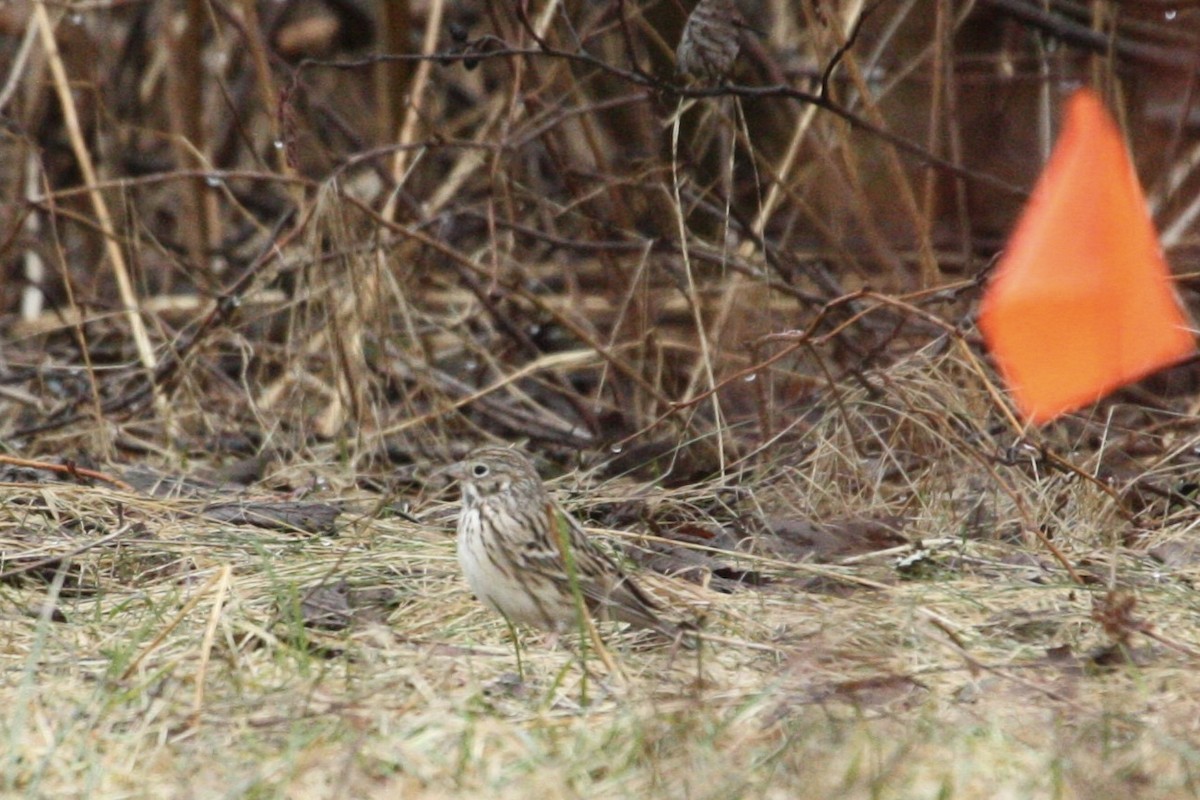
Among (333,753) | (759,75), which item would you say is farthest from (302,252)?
(333,753)

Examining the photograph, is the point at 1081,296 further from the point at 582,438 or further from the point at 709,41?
the point at 582,438

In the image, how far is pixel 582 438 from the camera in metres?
6.36

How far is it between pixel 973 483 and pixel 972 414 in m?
0.21

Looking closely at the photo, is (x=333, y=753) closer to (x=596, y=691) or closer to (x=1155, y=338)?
(x=596, y=691)

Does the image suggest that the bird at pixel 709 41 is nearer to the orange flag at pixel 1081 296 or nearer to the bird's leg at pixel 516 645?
the orange flag at pixel 1081 296

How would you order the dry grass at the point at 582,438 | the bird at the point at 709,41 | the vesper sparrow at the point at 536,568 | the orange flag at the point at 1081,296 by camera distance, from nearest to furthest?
1. the dry grass at the point at 582,438
2. the vesper sparrow at the point at 536,568
3. the orange flag at the point at 1081,296
4. the bird at the point at 709,41

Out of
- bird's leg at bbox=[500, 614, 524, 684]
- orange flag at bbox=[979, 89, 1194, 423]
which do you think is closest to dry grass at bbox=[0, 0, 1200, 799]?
bird's leg at bbox=[500, 614, 524, 684]

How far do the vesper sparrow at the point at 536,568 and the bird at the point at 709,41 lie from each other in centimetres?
146

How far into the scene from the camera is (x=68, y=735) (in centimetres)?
334

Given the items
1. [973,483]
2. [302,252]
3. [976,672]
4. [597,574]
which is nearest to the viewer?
[976,672]

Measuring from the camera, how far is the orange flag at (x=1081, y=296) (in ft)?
16.2

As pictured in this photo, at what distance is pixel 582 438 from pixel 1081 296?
6.85ft

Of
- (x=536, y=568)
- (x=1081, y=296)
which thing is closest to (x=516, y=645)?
(x=536, y=568)

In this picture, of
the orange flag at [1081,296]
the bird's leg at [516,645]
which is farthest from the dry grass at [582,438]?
the orange flag at [1081,296]
